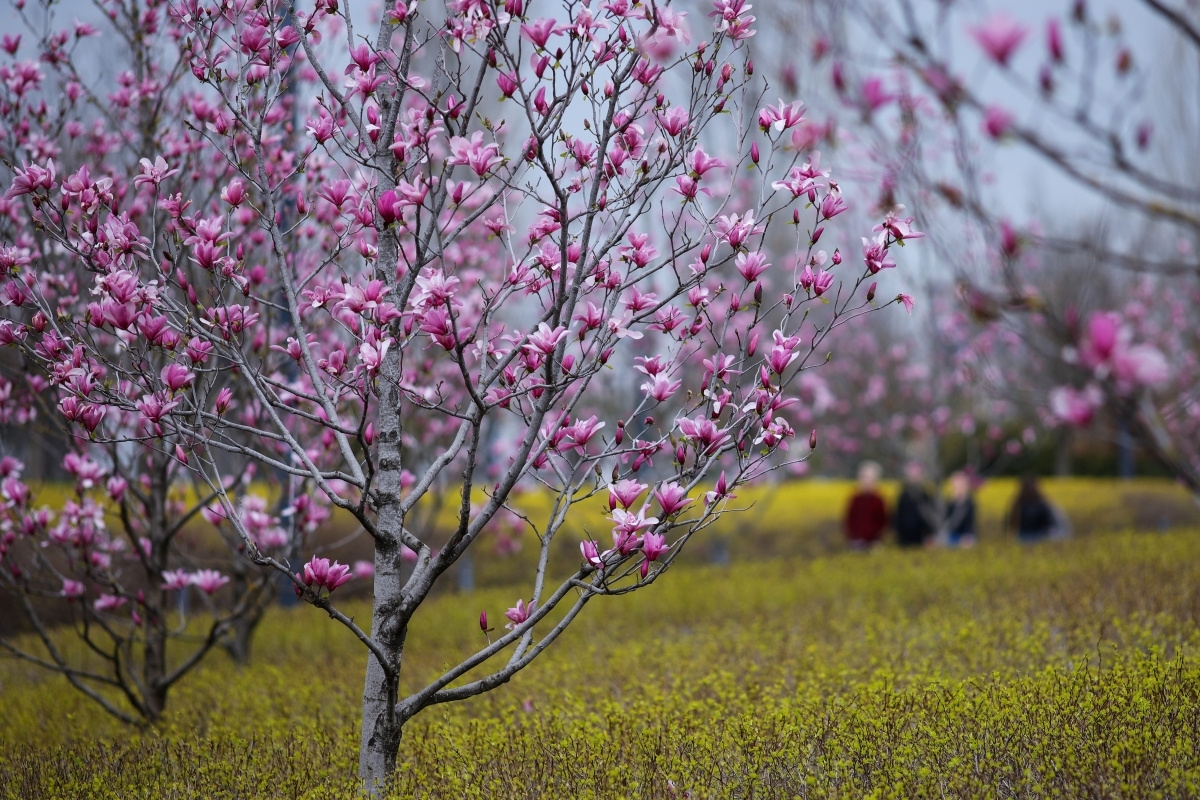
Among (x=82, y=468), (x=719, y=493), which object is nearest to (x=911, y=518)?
(x=719, y=493)

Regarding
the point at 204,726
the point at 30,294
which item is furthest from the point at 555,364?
the point at 204,726

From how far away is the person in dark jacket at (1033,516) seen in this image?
11234mm

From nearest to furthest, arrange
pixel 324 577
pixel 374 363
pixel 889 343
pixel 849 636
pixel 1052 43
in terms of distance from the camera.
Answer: pixel 1052 43, pixel 374 363, pixel 324 577, pixel 849 636, pixel 889 343

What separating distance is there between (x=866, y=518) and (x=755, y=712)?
28.0ft

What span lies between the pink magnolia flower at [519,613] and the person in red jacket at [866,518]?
9.21 meters

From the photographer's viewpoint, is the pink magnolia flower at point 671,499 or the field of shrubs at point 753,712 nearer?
the pink magnolia flower at point 671,499

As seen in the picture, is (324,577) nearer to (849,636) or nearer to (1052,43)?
(1052,43)

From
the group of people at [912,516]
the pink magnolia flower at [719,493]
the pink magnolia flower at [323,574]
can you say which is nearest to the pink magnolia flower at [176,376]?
the pink magnolia flower at [323,574]

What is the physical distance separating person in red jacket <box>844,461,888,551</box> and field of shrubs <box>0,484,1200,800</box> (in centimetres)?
441

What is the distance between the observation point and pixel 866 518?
40.0 ft

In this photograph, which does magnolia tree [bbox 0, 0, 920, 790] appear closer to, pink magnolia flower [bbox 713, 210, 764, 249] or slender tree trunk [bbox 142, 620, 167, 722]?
pink magnolia flower [bbox 713, 210, 764, 249]

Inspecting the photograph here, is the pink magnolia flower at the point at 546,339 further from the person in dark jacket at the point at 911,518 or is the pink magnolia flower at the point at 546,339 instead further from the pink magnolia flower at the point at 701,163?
the person in dark jacket at the point at 911,518

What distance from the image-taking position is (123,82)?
5250mm

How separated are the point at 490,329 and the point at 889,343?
15.2 metres
